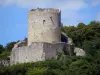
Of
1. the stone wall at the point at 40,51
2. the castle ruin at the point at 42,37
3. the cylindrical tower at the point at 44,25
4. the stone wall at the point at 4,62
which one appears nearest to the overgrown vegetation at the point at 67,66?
the stone wall at the point at 40,51

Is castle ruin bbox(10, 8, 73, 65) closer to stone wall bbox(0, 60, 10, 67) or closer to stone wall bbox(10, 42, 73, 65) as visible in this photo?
stone wall bbox(10, 42, 73, 65)

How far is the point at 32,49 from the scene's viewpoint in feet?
194

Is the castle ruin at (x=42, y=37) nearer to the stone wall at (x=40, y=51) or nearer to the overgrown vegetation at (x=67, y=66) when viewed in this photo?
the stone wall at (x=40, y=51)

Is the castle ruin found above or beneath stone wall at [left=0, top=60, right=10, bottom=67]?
above

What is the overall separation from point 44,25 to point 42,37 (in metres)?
1.09

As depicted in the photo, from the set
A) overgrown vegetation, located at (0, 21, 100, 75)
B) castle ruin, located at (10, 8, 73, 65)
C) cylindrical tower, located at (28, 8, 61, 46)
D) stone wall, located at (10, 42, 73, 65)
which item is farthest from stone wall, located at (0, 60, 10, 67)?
overgrown vegetation, located at (0, 21, 100, 75)

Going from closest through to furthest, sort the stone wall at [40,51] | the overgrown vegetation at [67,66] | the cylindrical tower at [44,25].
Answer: the overgrown vegetation at [67,66] → the stone wall at [40,51] → the cylindrical tower at [44,25]

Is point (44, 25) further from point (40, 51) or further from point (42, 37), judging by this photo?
point (40, 51)

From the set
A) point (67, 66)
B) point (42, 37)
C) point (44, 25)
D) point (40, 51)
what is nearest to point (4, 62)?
point (42, 37)

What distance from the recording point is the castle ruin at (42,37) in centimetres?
5891

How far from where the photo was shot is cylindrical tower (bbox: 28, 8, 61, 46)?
60188 millimetres

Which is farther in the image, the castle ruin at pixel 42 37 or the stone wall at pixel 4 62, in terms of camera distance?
the stone wall at pixel 4 62

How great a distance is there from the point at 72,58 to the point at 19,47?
5.63 meters

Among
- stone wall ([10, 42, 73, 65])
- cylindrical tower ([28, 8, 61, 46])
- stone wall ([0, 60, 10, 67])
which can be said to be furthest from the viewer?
stone wall ([0, 60, 10, 67])
